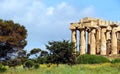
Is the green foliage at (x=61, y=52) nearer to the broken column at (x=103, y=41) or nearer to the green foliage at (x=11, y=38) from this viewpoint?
the green foliage at (x=11, y=38)

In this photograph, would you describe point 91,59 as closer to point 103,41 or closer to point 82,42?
point 82,42

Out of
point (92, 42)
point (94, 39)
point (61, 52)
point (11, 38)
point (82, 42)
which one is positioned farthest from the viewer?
point (94, 39)

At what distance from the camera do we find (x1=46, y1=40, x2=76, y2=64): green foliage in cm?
5931

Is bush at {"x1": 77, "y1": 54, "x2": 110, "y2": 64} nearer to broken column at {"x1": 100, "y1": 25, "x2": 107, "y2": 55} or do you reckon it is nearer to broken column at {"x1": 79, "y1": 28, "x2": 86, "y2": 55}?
broken column at {"x1": 100, "y1": 25, "x2": 107, "y2": 55}

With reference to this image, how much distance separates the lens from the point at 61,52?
5947cm

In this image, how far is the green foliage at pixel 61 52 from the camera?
195ft

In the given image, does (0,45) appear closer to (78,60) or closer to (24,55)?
(24,55)

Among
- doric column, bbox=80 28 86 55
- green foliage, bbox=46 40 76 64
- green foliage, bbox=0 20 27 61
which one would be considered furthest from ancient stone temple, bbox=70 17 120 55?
green foliage, bbox=46 40 76 64

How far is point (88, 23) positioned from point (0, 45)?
1616 cm

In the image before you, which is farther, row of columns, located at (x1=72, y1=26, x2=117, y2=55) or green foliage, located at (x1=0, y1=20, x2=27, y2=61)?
row of columns, located at (x1=72, y1=26, x2=117, y2=55)

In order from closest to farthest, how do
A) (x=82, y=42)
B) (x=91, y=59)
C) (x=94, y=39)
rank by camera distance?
(x=91, y=59) < (x=82, y=42) < (x=94, y=39)

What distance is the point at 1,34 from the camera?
7550cm

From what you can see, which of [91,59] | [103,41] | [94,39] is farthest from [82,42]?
[91,59]

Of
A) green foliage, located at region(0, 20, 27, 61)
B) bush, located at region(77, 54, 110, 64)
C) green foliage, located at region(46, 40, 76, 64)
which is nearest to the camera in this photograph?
green foliage, located at region(46, 40, 76, 64)
